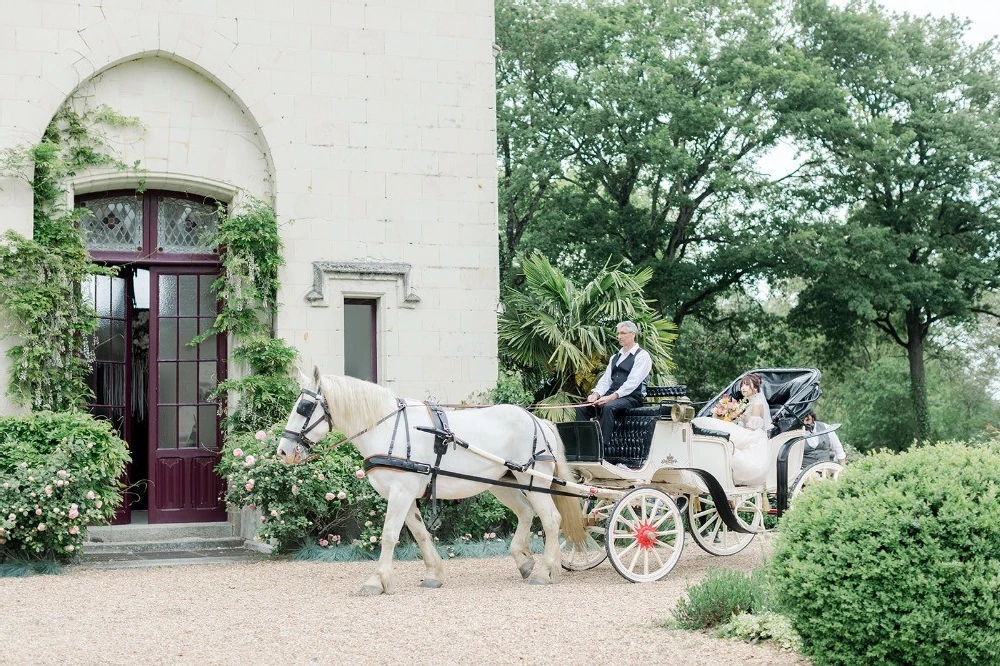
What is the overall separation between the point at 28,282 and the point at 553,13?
1709 cm

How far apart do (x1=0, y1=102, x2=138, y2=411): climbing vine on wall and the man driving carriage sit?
230 inches

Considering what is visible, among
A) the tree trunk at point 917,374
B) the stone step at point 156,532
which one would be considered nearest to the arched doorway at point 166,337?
the stone step at point 156,532

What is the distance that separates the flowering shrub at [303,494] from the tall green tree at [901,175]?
46.8 feet

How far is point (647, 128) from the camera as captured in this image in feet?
79.7

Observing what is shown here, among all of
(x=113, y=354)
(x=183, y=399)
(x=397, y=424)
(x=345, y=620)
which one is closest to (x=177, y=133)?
(x=113, y=354)

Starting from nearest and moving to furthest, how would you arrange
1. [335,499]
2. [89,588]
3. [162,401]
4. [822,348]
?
[89,588], [335,499], [162,401], [822,348]

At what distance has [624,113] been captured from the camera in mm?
24375

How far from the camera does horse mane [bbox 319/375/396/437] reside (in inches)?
356

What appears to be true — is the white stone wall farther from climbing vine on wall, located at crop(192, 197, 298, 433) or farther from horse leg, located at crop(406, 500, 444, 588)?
horse leg, located at crop(406, 500, 444, 588)

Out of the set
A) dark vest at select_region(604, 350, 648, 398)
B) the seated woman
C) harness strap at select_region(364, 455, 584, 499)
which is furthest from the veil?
harness strap at select_region(364, 455, 584, 499)

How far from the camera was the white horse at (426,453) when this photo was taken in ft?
29.5

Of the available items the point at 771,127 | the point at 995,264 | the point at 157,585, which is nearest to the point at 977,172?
the point at 995,264

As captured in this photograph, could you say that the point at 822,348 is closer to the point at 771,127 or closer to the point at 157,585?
the point at 771,127

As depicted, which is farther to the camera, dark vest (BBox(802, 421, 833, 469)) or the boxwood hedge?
dark vest (BBox(802, 421, 833, 469))
